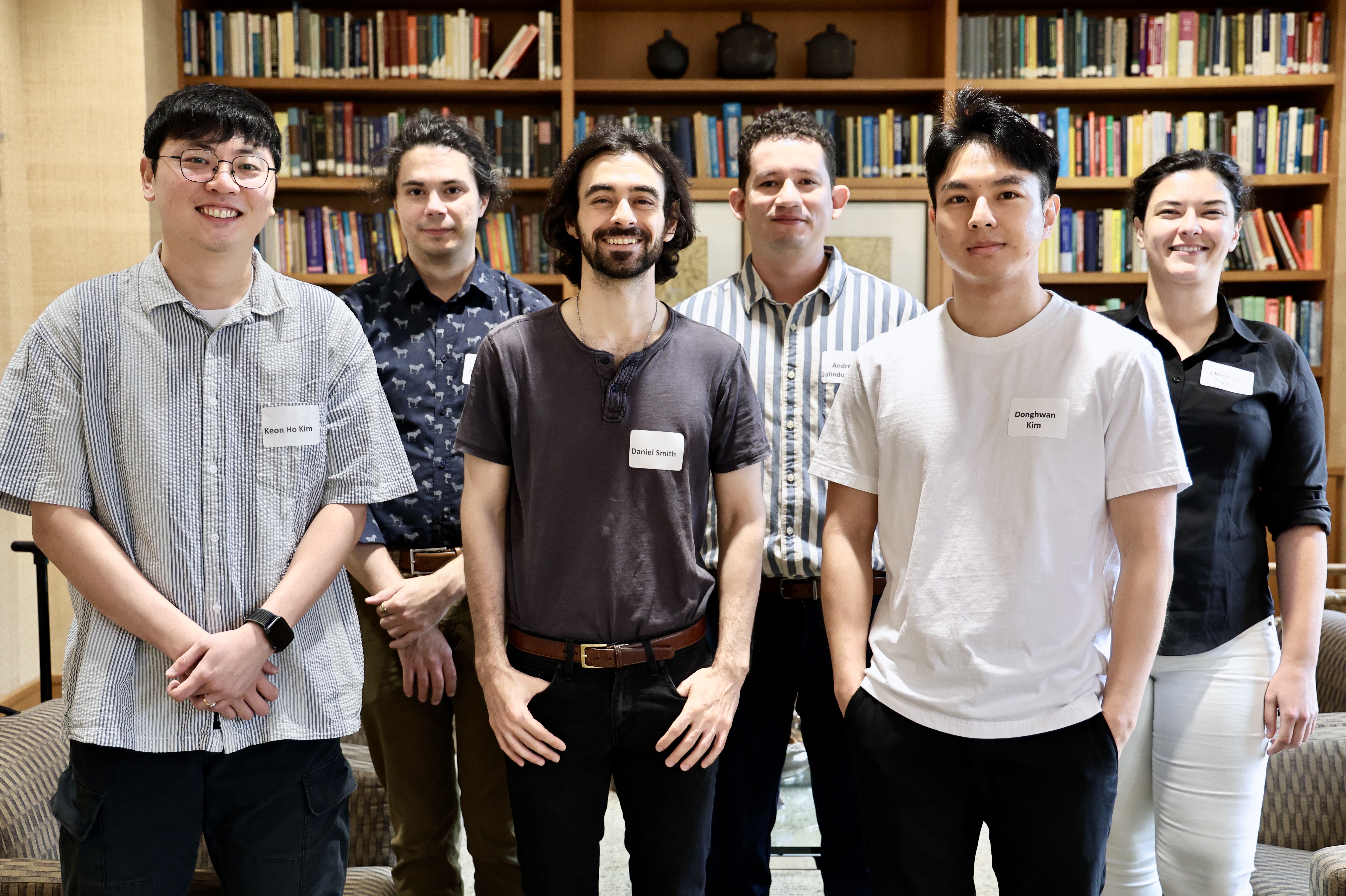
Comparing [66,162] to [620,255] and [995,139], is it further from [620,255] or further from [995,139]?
[995,139]

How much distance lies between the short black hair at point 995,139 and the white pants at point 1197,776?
2.96 ft

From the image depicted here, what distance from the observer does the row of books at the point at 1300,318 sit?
14.4 ft

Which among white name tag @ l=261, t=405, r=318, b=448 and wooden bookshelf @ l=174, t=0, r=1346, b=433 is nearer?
white name tag @ l=261, t=405, r=318, b=448

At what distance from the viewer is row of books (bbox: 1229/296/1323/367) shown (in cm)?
440

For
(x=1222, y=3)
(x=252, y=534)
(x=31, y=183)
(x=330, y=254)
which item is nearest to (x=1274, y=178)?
(x=1222, y=3)

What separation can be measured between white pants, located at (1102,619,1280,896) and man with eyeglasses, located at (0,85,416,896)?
1.37 m

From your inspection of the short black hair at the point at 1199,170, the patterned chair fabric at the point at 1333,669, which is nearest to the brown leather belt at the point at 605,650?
the short black hair at the point at 1199,170

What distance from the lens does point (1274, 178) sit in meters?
4.32

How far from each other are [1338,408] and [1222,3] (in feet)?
6.09

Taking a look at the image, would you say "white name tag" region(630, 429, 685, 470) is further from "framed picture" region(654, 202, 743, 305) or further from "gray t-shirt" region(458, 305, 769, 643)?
"framed picture" region(654, 202, 743, 305)

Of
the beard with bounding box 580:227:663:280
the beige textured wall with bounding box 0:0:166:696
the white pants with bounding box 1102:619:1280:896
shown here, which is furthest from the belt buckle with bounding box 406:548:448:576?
the beige textured wall with bounding box 0:0:166:696

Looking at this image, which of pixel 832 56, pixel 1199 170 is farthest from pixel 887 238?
pixel 1199 170

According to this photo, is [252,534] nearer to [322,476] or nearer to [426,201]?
[322,476]

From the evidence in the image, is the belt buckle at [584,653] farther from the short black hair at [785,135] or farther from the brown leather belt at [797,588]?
the short black hair at [785,135]
